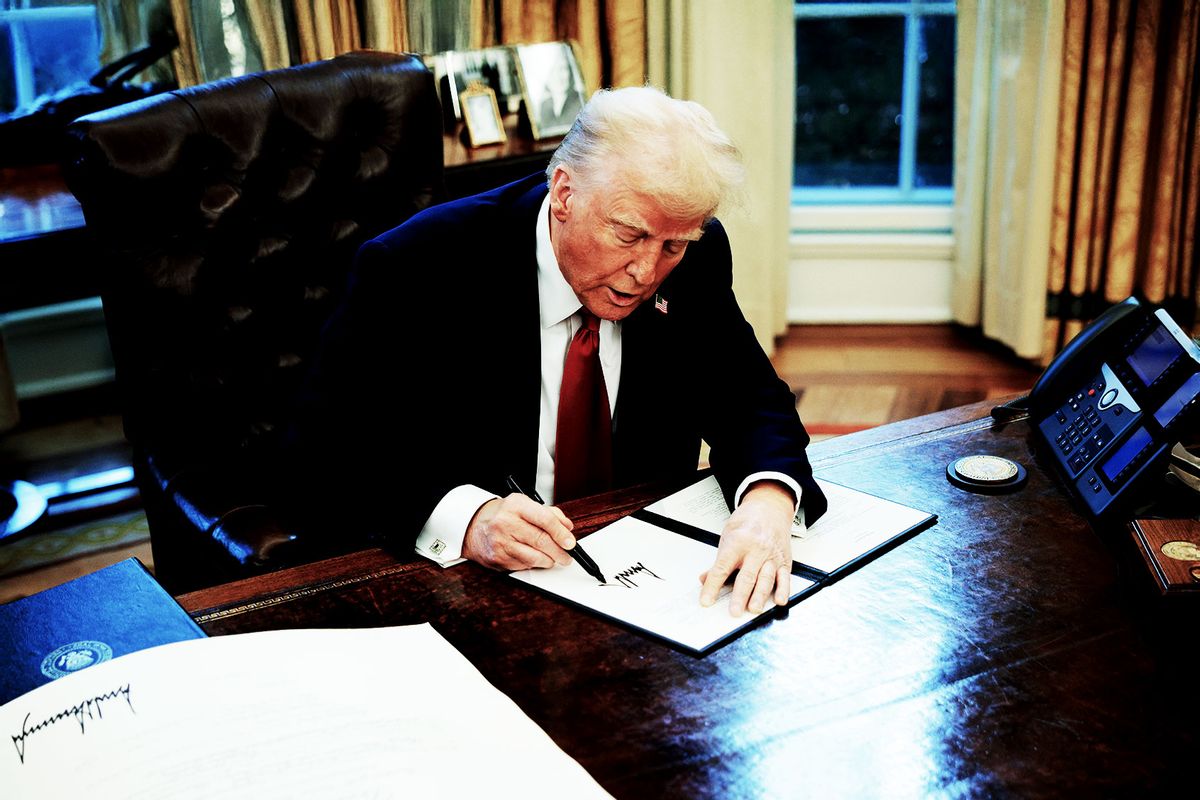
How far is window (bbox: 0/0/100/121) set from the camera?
3354 mm

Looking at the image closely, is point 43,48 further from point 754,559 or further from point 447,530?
point 754,559

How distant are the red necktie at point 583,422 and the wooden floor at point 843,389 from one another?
5.40 ft

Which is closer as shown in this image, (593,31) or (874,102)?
(593,31)

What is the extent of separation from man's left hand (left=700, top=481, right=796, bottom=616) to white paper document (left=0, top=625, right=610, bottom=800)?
293 millimetres

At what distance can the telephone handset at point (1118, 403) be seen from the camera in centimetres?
135

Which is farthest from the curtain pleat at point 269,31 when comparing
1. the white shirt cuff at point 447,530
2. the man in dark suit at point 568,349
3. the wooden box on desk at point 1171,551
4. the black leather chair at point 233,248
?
the wooden box on desk at point 1171,551

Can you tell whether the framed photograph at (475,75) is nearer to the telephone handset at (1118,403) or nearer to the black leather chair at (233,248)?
the black leather chair at (233,248)

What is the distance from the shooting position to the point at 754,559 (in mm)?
1278

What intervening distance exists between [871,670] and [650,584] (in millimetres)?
269

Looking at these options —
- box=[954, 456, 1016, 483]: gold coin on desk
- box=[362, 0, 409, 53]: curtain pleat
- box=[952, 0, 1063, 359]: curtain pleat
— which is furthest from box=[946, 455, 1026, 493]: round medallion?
box=[952, 0, 1063, 359]: curtain pleat

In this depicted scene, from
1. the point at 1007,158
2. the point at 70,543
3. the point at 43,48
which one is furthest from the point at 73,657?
the point at 1007,158

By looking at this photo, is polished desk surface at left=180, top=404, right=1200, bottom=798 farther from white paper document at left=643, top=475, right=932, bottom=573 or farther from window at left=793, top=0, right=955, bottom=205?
window at left=793, top=0, right=955, bottom=205

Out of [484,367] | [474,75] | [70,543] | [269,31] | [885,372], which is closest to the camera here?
[484,367]
